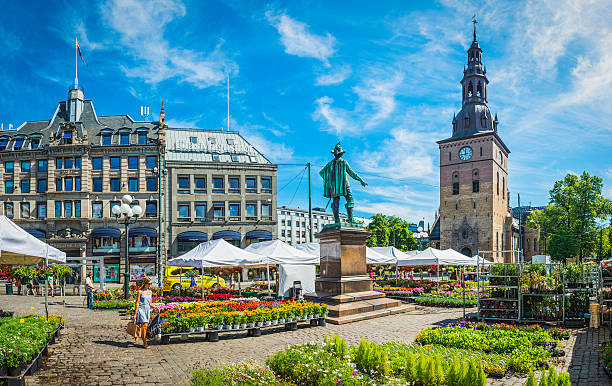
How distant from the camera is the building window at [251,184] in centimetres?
5084

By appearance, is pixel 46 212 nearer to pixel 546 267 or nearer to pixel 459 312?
pixel 459 312

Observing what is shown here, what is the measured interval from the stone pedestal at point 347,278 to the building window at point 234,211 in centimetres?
3271

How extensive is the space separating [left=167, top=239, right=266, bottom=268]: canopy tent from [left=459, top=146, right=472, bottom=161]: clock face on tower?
2532 inches

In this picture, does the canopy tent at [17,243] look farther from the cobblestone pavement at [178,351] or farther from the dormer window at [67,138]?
the dormer window at [67,138]

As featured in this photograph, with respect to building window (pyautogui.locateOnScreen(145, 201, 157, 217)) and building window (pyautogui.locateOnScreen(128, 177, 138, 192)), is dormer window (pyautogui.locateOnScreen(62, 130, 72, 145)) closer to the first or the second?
building window (pyautogui.locateOnScreen(128, 177, 138, 192))

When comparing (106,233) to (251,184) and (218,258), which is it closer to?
(251,184)

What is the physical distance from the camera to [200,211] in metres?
49.2

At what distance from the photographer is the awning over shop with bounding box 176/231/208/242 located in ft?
156

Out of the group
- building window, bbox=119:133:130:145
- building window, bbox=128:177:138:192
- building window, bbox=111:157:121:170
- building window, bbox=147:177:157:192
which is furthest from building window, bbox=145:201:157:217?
building window, bbox=119:133:130:145

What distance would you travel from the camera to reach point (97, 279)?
4491 centimetres

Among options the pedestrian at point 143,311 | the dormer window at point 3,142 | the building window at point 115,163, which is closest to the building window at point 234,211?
the building window at point 115,163

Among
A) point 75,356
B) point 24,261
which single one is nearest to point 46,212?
point 24,261

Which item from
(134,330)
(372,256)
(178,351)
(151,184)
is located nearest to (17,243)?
(134,330)

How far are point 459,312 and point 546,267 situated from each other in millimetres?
4527
